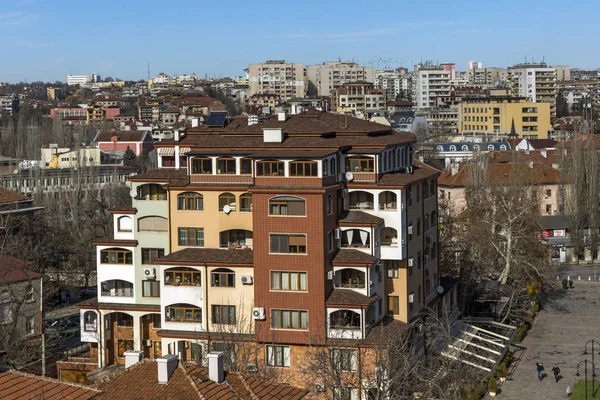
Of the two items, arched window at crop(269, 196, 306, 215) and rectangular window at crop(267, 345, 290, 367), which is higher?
arched window at crop(269, 196, 306, 215)

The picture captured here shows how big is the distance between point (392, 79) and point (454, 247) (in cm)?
12817

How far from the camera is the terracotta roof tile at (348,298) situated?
25.5m

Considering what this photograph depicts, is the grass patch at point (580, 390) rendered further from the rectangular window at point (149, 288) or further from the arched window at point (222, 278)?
the rectangular window at point (149, 288)

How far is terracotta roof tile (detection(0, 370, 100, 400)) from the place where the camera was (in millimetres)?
15836

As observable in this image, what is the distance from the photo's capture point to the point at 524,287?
39.9 meters

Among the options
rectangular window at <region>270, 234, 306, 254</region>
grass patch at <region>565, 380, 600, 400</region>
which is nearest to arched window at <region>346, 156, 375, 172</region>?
rectangular window at <region>270, 234, 306, 254</region>

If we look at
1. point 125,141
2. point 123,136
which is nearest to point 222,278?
point 125,141

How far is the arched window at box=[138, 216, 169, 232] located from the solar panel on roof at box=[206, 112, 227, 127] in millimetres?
3346

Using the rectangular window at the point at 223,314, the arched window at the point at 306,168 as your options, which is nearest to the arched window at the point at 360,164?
the arched window at the point at 306,168

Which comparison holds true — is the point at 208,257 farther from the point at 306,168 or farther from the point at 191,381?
the point at 191,381

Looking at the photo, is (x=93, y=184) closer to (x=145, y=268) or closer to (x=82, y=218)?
(x=82, y=218)

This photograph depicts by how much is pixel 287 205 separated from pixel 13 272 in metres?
9.88

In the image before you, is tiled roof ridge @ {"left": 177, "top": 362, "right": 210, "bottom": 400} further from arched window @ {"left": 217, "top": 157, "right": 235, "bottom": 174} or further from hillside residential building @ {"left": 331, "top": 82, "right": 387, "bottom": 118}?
hillside residential building @ {"left": 331, "top": 82, "right": 387, "bottom": 118}

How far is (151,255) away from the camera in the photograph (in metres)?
28.8
